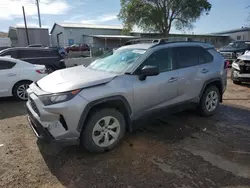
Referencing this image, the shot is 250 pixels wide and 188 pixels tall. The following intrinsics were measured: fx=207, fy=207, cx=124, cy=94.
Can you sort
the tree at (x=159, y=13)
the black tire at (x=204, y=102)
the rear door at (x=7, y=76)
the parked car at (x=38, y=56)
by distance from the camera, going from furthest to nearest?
the tree at (x=159, y=13) → the parked car at (x=38, y=56) → the rear door at (x=7, y=76) → the black tire at (x=204, y=102)

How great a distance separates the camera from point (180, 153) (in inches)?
131

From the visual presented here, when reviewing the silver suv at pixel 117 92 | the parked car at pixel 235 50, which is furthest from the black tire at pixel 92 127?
the parked car at pixel 235 50

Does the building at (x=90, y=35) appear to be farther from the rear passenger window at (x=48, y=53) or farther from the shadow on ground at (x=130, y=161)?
the shadow on ground at (x=130, y=161)

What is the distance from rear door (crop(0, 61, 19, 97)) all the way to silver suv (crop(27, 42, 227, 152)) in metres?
3.24

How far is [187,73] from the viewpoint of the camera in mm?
4211

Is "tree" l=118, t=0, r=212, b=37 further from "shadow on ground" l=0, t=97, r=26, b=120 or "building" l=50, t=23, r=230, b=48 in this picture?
"shadow on ground" l=0, t=97, r=26, b=120

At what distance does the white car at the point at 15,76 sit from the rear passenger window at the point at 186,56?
182 inches

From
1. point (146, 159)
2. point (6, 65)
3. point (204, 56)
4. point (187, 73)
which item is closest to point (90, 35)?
point (6, 65)

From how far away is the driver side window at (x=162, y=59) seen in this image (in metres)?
3.77

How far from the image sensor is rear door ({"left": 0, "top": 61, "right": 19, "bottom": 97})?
621 cm

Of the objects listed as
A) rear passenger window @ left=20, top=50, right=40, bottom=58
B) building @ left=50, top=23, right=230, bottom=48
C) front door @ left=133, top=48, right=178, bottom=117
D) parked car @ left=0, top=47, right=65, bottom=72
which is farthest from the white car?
building @ left=50, top=23, right=230, bottom=48

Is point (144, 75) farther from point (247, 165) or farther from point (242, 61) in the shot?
point (242, 61)

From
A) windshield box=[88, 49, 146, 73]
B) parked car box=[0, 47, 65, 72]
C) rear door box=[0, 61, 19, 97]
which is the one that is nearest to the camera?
windshield box=[88, 49, 146, 73]

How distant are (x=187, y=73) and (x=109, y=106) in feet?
6.16
